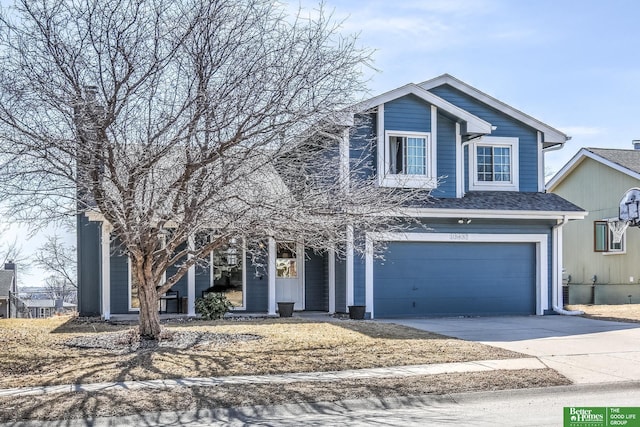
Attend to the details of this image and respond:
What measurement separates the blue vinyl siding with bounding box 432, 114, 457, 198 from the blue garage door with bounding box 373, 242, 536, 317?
154cm

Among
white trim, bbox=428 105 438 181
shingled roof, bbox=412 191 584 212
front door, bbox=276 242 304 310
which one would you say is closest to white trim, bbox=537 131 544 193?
shingled roof, bbox=412 191 584 212

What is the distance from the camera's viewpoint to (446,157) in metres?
20.2

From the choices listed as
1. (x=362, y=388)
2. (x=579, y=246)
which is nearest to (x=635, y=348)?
(x=362, y=388)

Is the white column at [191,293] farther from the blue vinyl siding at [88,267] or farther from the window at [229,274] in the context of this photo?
the blue vinyl siding at [88,267]

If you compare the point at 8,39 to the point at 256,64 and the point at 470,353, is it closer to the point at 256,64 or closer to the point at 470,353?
the point at 256,64

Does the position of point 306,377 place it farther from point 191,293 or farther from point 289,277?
point 289,277

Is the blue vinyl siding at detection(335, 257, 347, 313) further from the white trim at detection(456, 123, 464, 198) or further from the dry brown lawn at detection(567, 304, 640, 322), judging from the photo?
the dry brown lawn at detection(567, 304, 640, 322)

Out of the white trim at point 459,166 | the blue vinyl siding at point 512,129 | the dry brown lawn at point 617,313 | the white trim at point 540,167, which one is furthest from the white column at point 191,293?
the dry brown lawn at point 617,313

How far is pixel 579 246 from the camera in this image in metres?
30.0

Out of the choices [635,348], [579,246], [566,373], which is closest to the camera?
[566,373]

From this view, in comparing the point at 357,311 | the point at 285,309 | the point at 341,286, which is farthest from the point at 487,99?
the point at 285,309

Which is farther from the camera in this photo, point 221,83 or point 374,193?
point 374,193

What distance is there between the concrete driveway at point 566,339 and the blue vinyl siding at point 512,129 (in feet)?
14.0

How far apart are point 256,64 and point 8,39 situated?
12.5 feet
